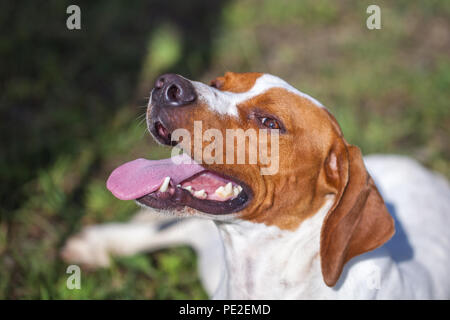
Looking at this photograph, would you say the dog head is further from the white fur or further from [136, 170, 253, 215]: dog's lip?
the white fur

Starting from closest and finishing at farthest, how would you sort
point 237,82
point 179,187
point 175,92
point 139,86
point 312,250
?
point 175,92 → point 179,187 → point 312,250 → point 237,82 → point 139,86

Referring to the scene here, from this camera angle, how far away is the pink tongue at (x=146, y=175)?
2.76 metres

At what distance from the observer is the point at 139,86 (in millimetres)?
6051

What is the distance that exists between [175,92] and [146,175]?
47 centimetres

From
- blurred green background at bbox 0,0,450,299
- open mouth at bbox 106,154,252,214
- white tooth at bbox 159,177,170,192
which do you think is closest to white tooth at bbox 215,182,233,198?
open mouth at bbox 106,154,252,214

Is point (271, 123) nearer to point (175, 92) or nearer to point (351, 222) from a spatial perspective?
point (175, 92)

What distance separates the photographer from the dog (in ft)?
8.96

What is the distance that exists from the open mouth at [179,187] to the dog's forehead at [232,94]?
0.34 meters

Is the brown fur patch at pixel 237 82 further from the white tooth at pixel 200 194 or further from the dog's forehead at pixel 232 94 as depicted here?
the white tooth at pixel 200 194

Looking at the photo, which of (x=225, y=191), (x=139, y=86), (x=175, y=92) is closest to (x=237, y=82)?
(x=175, y=92)

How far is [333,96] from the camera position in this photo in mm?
6113

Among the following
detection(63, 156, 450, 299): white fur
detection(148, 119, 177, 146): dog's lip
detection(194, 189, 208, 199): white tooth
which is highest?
detection(148, 119, 177, 146): dog's lip


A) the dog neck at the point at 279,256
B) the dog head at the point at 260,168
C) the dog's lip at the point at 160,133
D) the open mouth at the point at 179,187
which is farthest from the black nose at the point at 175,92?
the dog neck at the point at 279,256
